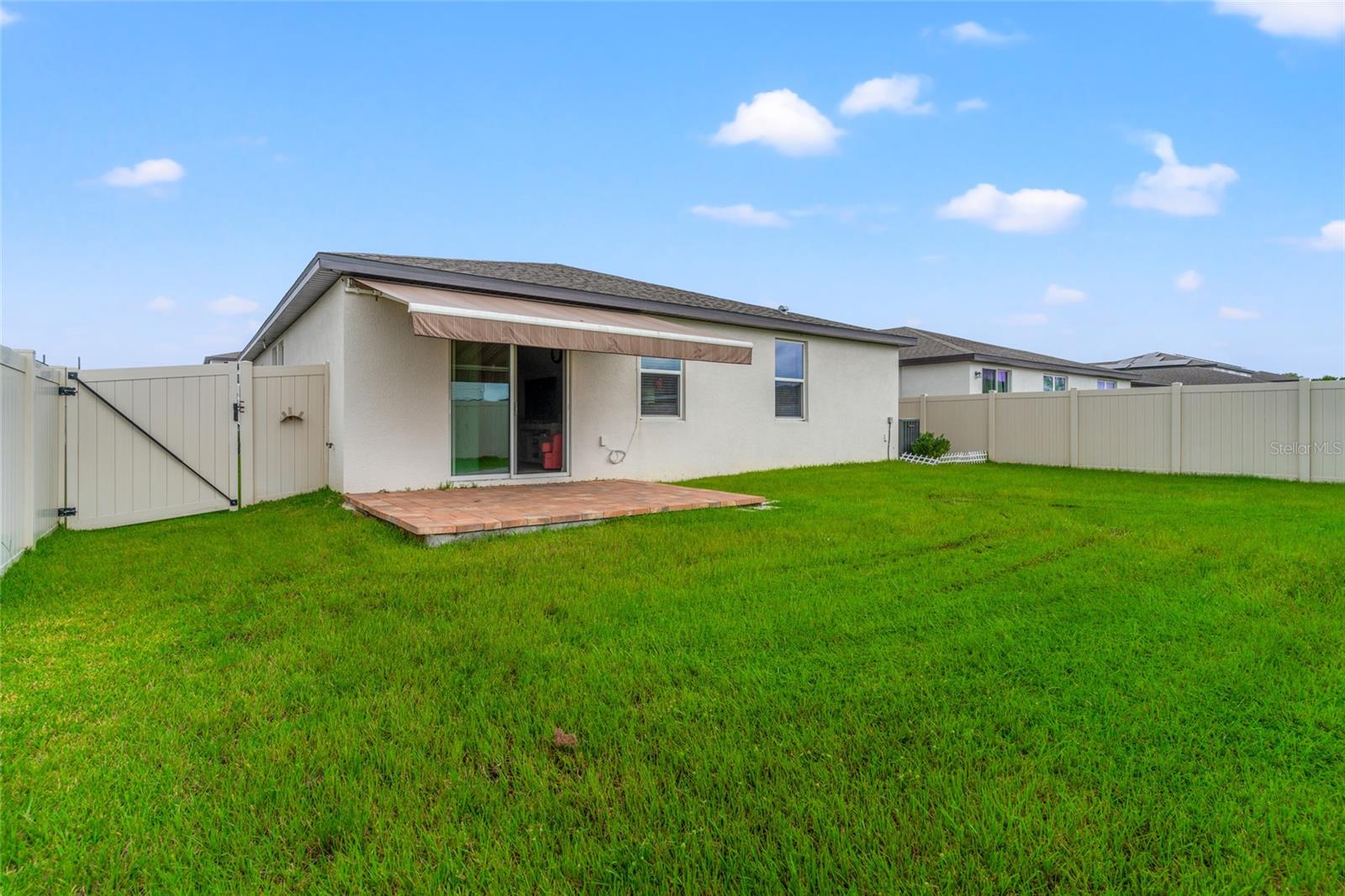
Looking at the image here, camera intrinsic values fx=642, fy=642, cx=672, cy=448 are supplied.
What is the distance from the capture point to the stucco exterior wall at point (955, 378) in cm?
2364

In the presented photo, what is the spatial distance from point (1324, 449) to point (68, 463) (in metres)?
22.0

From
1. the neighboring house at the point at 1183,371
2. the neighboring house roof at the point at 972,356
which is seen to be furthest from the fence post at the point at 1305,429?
the neighboring house at the point at 1183,371

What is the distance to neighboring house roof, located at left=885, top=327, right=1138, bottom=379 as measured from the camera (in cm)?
2366

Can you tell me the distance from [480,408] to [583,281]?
416 cm

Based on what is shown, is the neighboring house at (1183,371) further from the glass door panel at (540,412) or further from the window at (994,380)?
the glass door panel at (540,412)

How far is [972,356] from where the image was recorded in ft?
75.9

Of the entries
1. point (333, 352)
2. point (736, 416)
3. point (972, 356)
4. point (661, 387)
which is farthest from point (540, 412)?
point (972, 356)

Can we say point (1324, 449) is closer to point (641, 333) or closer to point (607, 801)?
point (641, 333)

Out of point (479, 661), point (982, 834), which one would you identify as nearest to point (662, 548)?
point (479, 661)

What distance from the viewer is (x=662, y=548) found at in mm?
6543

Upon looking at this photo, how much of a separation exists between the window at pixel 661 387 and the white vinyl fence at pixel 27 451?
852 cm

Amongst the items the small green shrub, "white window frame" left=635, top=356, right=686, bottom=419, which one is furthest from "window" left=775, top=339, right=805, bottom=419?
the small green shrub

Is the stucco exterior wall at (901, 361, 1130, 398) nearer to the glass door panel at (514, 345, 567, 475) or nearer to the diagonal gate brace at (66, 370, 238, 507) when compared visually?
the glass door panel at (514, 345, 567, 475)

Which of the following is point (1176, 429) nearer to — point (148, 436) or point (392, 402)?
point (392, 402)
